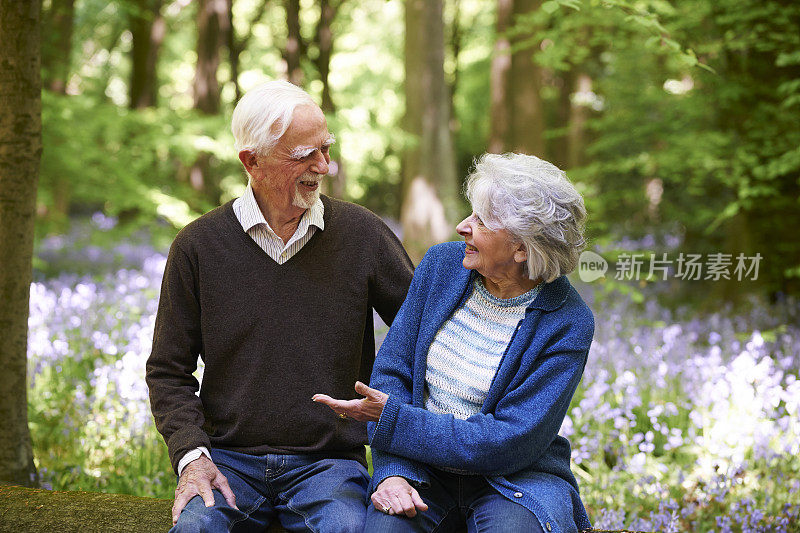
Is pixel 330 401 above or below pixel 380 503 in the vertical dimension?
above

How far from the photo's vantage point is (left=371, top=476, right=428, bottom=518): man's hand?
2398 millimetres

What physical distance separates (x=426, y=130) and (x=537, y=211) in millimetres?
8608

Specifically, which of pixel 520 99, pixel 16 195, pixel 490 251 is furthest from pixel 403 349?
pixel 520 99

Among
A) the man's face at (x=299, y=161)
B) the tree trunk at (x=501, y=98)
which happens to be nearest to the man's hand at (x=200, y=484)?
the man's face at (x=299, y=161)

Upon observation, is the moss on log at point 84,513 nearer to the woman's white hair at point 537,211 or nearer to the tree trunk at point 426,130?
the woman's white hair at point 537,211

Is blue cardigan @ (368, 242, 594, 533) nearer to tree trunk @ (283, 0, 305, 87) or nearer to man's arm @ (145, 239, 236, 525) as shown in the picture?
man's arm @ (145, 239, 236, 525)

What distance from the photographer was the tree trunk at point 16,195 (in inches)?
136

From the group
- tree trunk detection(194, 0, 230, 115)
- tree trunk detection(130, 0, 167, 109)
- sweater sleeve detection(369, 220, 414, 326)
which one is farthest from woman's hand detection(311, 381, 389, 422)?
tree trunk detection(130, 0, 167, 109)

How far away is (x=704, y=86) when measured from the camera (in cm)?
830

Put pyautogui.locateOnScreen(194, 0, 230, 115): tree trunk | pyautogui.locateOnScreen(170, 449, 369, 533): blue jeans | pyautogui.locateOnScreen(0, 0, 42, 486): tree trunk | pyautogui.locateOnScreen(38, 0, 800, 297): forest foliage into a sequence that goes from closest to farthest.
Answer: pyautogui.locateOnScreen(170, 449, 369, 533): blue jeans < pyautogui.locateOnScreen(0, 0, 42, 486): tree trunk < pyautogui.locateOnScreen(38, 0, 800, 297): forest foliage < pyautogui.locateOnScreen(194, 0, 230, 115): tree trunk

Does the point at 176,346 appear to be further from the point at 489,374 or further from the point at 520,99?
the point at 520,99

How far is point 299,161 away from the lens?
272 centimetres

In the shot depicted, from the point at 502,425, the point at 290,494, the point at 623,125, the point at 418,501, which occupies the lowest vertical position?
the point at 290,494

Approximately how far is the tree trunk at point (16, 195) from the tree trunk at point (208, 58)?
30.1 feet
